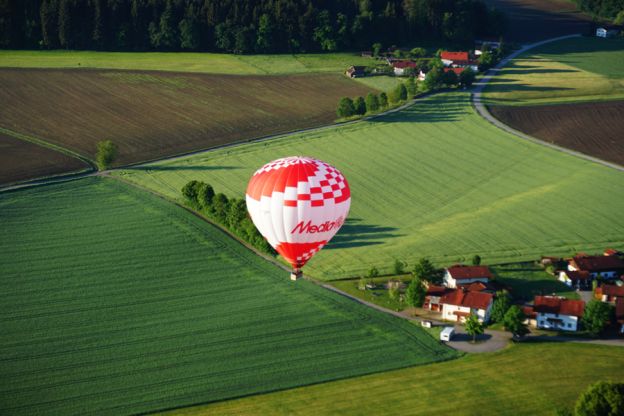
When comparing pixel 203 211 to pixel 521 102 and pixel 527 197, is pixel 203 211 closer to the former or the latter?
pixel 527 197

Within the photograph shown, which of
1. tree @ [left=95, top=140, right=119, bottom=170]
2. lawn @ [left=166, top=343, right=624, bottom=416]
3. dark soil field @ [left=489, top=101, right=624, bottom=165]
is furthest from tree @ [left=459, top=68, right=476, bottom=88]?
lawn @ [left=166, top=343, right=624, bottom=416]

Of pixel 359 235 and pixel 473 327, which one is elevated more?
pixel 359 235

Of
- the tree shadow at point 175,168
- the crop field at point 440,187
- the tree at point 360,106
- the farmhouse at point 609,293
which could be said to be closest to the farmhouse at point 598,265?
the farmhouse at point 609,293

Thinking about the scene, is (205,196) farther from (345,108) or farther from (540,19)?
(540,19)

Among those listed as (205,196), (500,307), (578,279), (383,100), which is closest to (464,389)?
(500,307)

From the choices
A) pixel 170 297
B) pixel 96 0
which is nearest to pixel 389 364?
pixel 170 297

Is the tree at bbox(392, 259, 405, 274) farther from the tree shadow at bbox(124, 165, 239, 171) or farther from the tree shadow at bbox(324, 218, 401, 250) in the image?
the tree shadow at bbox(124, 165, 239, 171)

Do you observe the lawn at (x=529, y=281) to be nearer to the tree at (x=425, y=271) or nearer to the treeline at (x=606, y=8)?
the tree at (x=425, y=271)

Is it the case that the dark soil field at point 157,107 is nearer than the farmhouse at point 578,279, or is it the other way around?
the farmhouse at point 578,279
